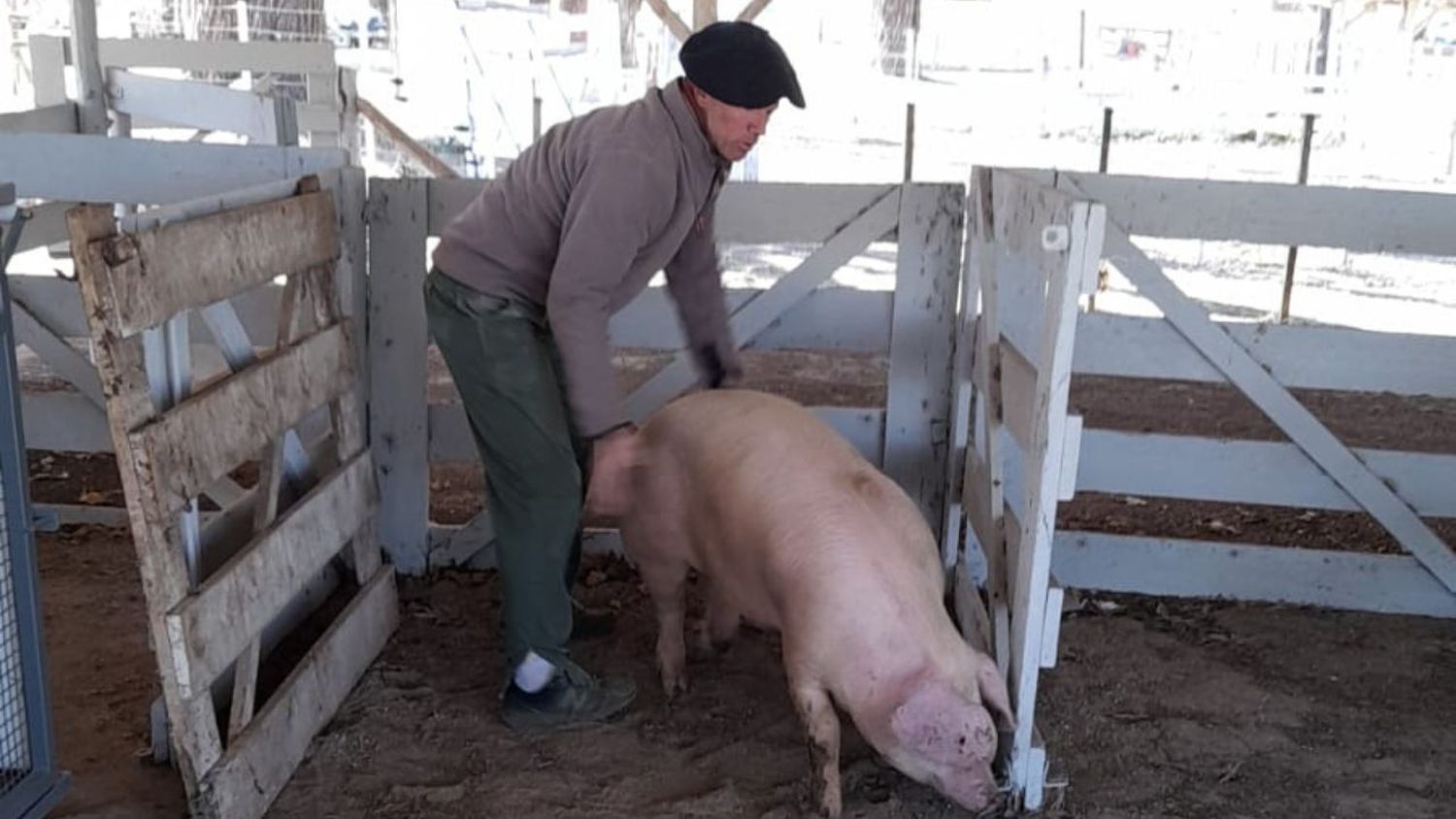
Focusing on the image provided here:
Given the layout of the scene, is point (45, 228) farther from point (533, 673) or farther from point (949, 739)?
point (949, 739)

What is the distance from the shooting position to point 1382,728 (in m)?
4.13

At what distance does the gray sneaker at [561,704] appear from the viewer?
3.99 m

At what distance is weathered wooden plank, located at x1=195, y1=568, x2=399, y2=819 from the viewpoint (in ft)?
10.9

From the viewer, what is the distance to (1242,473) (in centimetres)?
481

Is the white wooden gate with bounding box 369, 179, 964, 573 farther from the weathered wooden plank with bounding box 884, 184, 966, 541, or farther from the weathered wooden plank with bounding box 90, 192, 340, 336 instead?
the weathered wooden plank with bounding box 90, 192, 340, 336

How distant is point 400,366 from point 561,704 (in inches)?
57.6

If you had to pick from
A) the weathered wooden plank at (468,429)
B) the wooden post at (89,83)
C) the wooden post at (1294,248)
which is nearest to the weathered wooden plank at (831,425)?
the weathered wooden plank at (468,429)

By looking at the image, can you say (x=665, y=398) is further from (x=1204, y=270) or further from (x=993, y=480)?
(x=1204, y=270)

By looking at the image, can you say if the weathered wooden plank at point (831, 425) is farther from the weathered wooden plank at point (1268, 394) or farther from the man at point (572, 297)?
the weathered wooden plank at point (1268, 394)

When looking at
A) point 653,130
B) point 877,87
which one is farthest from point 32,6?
point 653,130

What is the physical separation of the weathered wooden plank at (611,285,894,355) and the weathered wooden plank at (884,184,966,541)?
8 centimetres

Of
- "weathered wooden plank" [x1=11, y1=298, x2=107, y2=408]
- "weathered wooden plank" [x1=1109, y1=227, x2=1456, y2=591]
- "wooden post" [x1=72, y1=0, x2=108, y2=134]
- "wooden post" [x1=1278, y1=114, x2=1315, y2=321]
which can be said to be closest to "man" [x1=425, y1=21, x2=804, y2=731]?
"weathered wooden plank" [x1=1109, y1=227, x2=1456, y2=591]

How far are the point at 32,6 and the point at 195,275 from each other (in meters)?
18.9

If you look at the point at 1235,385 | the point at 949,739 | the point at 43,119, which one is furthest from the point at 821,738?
the point at 43,119
